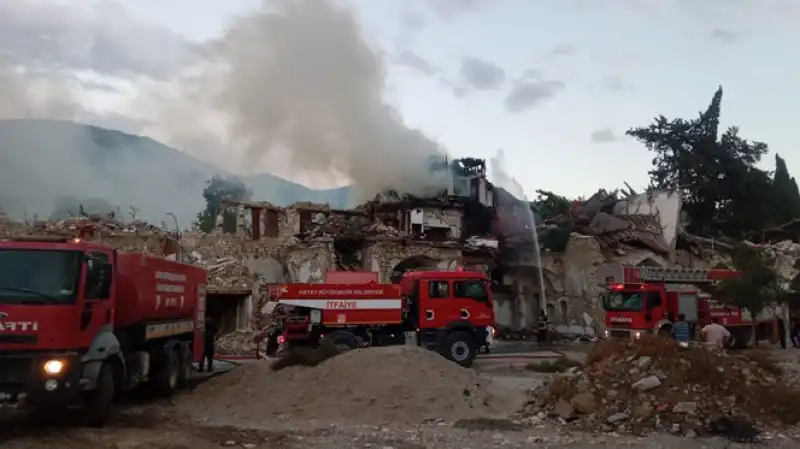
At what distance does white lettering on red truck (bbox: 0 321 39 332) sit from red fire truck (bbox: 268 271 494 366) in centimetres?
1012

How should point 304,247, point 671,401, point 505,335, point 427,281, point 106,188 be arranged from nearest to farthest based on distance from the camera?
1. point 671,401
2. point 427,281
3. point 304,247
4. point 505,335
5. point 106,188

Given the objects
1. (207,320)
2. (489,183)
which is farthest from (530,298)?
(207,320)

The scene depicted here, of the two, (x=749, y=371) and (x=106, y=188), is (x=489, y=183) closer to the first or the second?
(x=106, y=188)

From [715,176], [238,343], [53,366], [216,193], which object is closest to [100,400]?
[53,366]

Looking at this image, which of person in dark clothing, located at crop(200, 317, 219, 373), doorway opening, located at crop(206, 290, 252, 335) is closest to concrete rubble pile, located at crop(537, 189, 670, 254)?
doorway opening, located at crop(206, 290, 252, 335)

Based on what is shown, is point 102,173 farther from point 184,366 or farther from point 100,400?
point 100,400

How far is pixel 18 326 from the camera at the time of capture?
8836 millimetres

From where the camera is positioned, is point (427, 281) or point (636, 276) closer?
point (427, 281)

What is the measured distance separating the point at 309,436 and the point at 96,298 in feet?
11.6

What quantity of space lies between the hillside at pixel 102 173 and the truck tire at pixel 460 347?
26.4 metres

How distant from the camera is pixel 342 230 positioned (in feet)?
102

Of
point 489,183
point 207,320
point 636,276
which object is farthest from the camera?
point 489,183

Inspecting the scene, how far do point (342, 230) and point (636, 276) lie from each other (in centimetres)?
1291

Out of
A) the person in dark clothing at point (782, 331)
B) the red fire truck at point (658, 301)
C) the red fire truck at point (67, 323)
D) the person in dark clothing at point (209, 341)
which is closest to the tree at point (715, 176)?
the person in dark clothing at point (782, 331)
